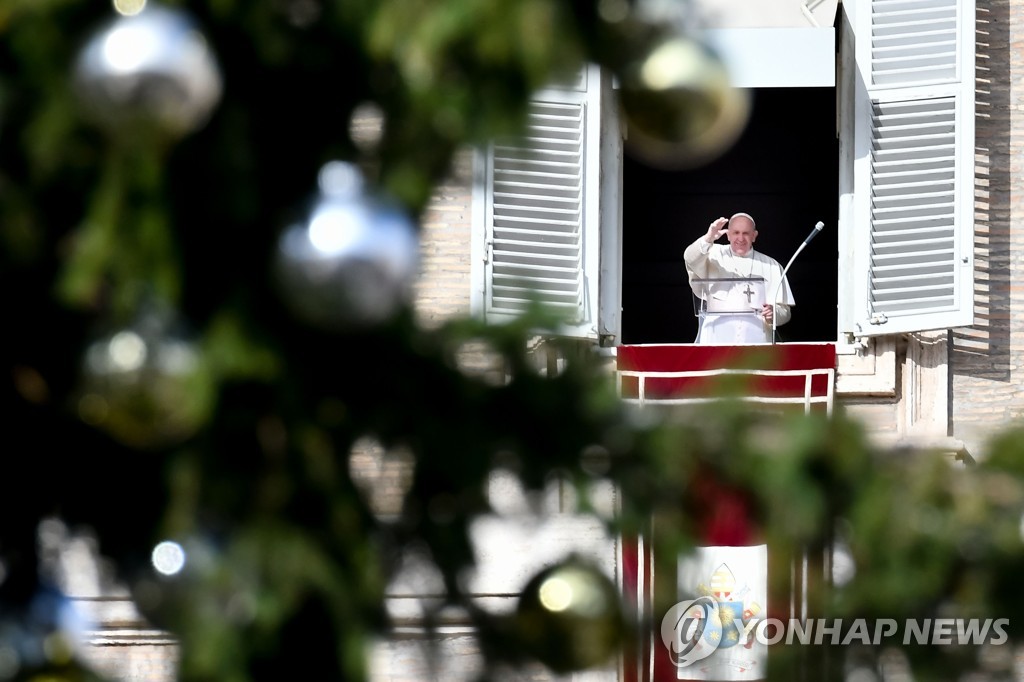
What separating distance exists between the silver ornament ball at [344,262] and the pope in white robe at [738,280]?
7284 mm

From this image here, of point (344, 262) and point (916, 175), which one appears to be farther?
point (916, 175)

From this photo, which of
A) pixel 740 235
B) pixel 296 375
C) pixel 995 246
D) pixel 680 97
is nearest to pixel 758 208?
pixel 740 235

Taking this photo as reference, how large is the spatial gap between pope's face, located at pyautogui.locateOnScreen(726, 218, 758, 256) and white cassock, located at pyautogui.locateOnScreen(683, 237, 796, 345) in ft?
0.11

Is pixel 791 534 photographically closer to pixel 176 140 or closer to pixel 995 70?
pixel 176 140

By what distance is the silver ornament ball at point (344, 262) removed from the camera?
268 centimetres

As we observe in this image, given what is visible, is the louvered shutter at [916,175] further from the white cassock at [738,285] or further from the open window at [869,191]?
the white cassock at [738,285]

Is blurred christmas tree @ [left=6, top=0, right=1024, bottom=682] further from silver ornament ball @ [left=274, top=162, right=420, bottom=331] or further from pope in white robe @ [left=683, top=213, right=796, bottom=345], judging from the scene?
pope in white robe @ [left=683, top=213, right=796, bottom=345]

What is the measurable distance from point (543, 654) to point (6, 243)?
94 centimetres

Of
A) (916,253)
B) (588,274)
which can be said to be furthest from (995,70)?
(588,274)

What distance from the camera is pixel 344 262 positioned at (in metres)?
2.68

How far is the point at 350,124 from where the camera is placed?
295 centimetres

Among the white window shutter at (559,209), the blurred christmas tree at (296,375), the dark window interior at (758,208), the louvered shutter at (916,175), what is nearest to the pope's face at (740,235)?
the louvered shutter at (916,175)

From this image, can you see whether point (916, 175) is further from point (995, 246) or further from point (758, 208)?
point (758, 208)

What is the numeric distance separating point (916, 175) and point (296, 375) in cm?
692
